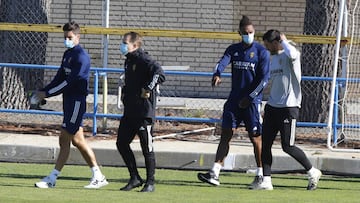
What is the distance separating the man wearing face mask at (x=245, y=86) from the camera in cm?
1170

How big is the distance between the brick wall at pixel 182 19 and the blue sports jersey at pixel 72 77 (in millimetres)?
9883

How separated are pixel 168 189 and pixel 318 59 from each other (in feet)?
19.3

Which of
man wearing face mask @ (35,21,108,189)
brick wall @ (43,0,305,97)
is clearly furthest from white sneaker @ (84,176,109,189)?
brick wall @ (43,0,305,97)

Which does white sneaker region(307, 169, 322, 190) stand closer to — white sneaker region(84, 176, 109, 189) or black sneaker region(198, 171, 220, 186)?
black sneaker region(198, 171, 220, 186)

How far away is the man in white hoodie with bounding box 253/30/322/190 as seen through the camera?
448 inches

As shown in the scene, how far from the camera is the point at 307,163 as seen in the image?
1153 cm

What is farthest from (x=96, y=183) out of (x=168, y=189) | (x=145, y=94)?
(x=145, y=94)

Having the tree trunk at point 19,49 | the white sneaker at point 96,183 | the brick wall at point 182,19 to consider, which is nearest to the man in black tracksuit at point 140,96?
the white sneaker at point 96,183

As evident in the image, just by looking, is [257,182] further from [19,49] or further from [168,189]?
[19,49]

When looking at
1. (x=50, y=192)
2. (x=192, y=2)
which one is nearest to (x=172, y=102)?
(x=192, y=2)

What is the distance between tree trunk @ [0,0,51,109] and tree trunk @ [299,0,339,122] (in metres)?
4.63

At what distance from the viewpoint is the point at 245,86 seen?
11.8 metres

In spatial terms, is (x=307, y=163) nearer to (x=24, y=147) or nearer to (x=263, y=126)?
(x=263, y=126)

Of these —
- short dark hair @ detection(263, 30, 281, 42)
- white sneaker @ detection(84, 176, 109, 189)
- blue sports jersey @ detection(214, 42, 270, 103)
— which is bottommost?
white sneaker @ detection(84, 176, 109, 189)
